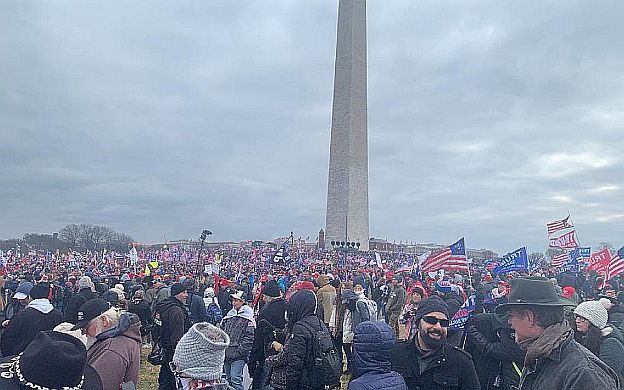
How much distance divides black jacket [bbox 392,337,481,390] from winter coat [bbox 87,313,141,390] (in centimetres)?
177

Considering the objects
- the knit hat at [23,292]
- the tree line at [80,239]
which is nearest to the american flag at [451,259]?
the knit hat at [23,292]

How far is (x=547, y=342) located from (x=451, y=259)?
411 inches

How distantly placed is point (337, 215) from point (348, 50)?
10.2m

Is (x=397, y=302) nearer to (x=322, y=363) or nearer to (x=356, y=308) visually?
(x=356, y=308)

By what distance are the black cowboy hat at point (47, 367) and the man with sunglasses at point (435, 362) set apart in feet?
6.49

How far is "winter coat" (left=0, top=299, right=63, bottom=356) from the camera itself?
4.38 m

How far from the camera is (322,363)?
482 centimetres

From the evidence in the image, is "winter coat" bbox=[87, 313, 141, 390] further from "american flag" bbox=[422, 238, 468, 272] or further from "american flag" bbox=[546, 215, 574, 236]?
"american flag" bbox=[546, 215, 574, 236]

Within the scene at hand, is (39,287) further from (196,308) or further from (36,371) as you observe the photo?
(36,371)

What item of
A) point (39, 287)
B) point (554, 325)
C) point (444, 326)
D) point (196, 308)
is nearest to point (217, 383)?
point (444, 326)

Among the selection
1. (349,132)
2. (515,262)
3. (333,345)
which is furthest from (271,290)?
(349,132)

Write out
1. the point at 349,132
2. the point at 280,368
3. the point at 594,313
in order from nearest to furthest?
the point at 280,368 < the point at 594,313 < the point at 349,132

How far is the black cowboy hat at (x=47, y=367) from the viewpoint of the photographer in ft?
8.13

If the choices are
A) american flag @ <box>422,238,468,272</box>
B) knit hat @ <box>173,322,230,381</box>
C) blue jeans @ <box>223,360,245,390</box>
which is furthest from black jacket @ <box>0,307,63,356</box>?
american flag @ <box>422,238,468,272</box>
